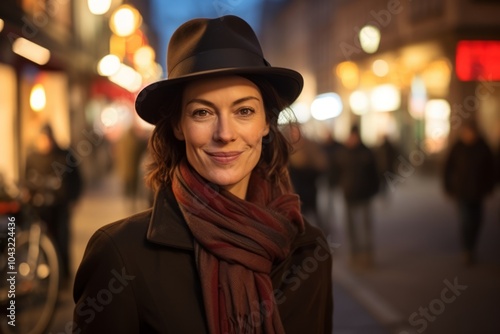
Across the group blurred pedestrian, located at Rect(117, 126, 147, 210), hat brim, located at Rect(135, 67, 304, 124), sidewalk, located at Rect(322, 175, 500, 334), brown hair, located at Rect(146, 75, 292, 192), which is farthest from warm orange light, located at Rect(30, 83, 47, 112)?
hat brim, located at Rect(135, 67, 304, 124)

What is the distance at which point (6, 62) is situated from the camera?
12273 mm

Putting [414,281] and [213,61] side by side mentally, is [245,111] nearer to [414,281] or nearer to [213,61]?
[213,61]

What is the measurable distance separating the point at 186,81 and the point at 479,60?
15.5 meters

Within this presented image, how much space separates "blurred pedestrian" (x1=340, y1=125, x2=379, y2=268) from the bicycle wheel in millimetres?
4798

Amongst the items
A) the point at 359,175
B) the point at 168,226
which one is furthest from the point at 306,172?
the point at 168,226

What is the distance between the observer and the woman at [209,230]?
6.76 feet

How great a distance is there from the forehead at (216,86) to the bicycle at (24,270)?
4.00 metres

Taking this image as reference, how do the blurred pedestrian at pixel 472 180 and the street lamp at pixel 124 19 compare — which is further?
the street lamp at pixel 124 19

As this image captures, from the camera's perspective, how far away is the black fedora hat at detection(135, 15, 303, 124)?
7.04 feet

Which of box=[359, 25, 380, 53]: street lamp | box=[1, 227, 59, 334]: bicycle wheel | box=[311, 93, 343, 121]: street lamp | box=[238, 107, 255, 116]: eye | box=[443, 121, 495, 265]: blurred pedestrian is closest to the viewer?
box=[238, 107, 255, 116]: eye

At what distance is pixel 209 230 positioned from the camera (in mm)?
2143

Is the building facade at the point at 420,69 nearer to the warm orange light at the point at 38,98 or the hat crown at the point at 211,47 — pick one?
the warm orange light at the point at 38,98

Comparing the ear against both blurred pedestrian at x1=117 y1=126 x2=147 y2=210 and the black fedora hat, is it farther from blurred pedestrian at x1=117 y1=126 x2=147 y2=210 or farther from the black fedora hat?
blurred pedestrian at x1=117 y1=126 x2=147 y2=210

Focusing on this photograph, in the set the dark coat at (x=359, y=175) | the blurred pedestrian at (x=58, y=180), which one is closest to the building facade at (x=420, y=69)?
the dark coat at (x=359, y=175)
